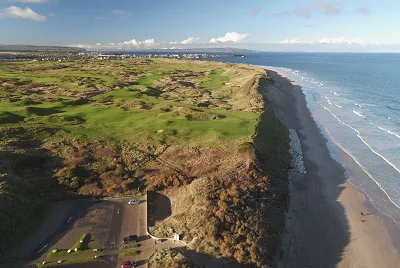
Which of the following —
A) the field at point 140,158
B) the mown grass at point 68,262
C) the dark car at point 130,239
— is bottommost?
the mown grass at point 68,262

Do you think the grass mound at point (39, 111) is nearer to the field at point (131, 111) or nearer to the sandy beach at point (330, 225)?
the field at point (131, 111)

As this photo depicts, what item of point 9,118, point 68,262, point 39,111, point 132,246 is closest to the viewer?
point 68,262

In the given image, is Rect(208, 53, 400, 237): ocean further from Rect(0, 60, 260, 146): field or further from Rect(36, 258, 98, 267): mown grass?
Rect(36, 258, 98, 267): mown grass

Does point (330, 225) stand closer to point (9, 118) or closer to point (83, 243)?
point (83, 243)

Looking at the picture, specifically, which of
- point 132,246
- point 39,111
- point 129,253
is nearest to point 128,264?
point 129,253

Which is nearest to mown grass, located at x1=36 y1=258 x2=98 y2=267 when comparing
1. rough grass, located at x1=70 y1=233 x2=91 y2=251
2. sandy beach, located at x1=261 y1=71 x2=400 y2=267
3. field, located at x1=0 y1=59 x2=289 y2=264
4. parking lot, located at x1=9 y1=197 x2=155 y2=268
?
parking lot, located at x1=9 y1=197 x2=155 y2=268

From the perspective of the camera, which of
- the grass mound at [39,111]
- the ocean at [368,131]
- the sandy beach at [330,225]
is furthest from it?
the grass mound at [39,111]

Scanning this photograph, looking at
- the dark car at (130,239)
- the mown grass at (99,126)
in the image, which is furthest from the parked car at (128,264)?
the mown grass at (99,126)

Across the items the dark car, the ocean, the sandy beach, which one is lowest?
the sandy beach

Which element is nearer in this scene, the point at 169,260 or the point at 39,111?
the point at 169,260
